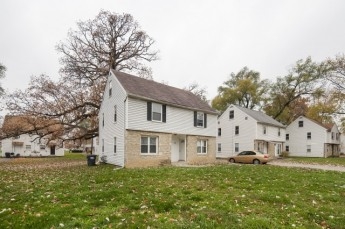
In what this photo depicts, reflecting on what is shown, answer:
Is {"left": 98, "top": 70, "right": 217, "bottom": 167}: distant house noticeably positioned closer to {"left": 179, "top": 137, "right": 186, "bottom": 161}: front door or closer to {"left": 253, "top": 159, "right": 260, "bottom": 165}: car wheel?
{"left": 179, "top": 137, "right": 186, "bottom": 161}: front door

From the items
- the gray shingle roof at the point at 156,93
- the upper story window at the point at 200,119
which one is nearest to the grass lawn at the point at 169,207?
the gray shingle roof at the point at 156,93

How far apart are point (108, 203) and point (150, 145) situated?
14883mm

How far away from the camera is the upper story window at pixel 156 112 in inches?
909

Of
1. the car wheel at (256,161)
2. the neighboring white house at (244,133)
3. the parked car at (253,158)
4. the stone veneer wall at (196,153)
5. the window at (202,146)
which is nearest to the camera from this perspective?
the stone veneer wall at (196,153)

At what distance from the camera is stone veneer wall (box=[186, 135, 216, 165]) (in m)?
27.3

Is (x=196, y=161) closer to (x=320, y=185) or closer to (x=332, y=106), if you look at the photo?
(x=320, y=185)

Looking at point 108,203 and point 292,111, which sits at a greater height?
point 292,111

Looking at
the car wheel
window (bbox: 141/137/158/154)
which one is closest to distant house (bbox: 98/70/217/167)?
window (bbox: 141/137/158/154)

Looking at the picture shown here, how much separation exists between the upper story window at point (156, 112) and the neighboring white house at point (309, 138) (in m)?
38.1

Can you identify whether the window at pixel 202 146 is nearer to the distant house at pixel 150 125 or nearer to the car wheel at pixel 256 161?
the distant house at pixel 150 125

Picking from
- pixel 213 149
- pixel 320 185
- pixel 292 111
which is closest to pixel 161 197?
pixel 320 185

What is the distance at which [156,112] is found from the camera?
78.1 feet

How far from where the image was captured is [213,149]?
30.6 meters

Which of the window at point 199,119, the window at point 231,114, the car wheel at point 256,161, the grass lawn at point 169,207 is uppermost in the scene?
the window at point 231,114
